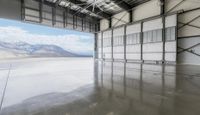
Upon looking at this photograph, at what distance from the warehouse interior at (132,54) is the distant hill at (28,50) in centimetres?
1637

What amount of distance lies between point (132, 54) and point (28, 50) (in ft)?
82.9

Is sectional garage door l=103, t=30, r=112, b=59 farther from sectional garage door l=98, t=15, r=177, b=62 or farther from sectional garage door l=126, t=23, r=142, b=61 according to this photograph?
sectional garage door l=126, t=23, r=142, b=61

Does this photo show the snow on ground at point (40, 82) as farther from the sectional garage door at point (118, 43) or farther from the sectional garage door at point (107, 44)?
the sectional garage door at point (107, 44)

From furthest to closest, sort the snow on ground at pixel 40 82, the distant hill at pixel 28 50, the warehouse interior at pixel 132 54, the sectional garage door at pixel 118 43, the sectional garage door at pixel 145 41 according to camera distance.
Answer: the distant hill at pixel 28 50 → the sectional garage door at pixel 118 43 → the sectional garage door at pixel 145 41 → the snow on ground at pixel 40 82 → the warehouse interior at pixel 132 54

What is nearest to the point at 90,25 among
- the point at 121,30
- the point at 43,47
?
the point at 121,30

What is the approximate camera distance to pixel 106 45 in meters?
18.0

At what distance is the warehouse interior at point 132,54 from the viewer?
2.31 meters

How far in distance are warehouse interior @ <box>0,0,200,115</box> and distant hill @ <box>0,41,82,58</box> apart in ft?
53.7

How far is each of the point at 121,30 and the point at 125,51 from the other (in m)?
2.78

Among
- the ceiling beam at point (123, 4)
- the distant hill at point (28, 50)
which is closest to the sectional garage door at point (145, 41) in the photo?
the ceiling beam at point (123, 4)

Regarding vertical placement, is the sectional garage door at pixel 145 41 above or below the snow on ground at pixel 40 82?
above

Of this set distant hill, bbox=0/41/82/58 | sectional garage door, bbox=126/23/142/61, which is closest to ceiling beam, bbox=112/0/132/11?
sectional garage door, bbox=126/23/142/61

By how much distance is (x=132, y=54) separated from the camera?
555 inches

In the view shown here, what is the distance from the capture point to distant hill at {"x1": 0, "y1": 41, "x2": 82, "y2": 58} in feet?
86.5
